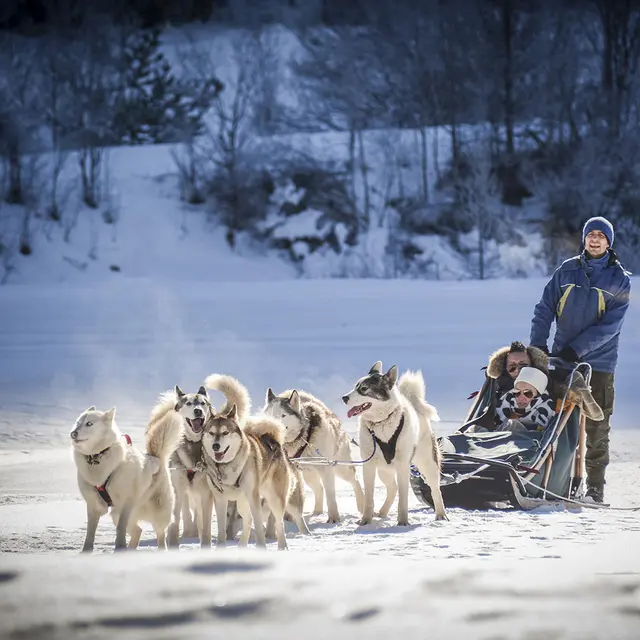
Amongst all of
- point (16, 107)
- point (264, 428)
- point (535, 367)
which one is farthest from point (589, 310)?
point (16, 107)

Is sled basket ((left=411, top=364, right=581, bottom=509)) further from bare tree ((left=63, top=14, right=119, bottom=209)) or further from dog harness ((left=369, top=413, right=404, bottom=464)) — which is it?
bare tree ((left=63, top=14, right=119, bottom=209))

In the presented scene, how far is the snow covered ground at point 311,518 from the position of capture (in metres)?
2.41

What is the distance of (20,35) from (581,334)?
74.6 ft

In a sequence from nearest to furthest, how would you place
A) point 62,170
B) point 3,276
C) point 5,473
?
point 5,473
point 3,276
point 62,170

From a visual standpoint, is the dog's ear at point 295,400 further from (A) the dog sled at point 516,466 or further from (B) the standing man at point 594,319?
(B) the standing man at point 594,319

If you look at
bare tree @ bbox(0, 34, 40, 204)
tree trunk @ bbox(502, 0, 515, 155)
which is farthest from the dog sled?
tree trunk @ bbox(502, 0, 515, 155)

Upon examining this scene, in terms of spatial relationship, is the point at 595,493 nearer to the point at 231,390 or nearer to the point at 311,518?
the point at 311,518

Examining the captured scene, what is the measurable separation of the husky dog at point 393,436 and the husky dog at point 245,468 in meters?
0.69

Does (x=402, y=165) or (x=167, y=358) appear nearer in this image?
(x=167, y=358)

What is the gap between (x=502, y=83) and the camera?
25.7 m

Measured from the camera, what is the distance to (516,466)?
18.8ft

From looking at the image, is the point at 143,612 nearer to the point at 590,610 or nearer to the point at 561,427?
the point at 590,610

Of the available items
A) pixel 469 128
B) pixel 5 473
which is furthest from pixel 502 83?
pixel 5 473

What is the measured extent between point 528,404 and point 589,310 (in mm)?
617
